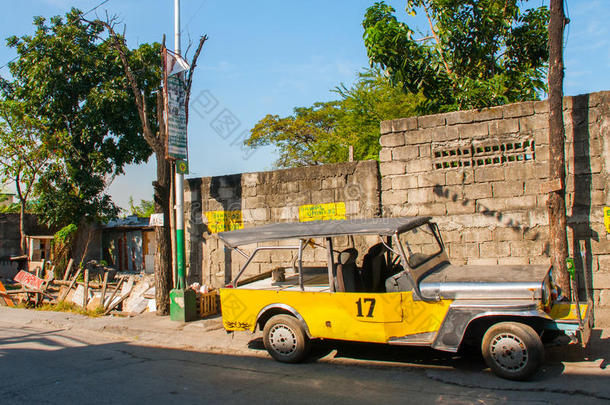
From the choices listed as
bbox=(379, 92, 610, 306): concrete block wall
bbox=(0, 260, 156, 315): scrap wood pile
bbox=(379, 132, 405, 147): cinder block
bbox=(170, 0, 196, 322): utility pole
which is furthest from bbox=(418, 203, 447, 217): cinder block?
bbox=(0, 260, 156, 315): scrap wood pile

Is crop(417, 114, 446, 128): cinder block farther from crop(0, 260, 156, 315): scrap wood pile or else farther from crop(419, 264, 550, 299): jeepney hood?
crop(0, 260, 156, 315): scrap wood pile

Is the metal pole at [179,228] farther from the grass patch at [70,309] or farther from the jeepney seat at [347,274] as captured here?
the jeepney seat at [347,274]

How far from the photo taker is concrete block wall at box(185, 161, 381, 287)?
9391 mm

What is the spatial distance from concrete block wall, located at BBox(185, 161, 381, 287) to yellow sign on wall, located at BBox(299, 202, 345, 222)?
9 centimetres

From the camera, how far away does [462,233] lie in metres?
8.45

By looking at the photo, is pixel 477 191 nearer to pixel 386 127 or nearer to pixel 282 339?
pixel 386 127

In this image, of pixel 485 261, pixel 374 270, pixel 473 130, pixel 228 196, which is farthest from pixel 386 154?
pixel 228 196

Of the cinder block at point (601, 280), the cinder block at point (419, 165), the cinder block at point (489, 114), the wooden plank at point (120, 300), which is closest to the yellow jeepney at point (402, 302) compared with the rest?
the cinder block at point (419, 165)

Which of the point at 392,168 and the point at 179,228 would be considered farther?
the point at 179,228

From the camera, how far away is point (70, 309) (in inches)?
443

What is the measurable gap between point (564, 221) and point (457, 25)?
236 inches

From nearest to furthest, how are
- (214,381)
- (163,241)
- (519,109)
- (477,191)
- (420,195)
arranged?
(214,381)
(519,109)
(477,191)
(420,195)
(163,241)

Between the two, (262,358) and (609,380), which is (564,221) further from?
(262,358)

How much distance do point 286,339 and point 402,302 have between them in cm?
163
